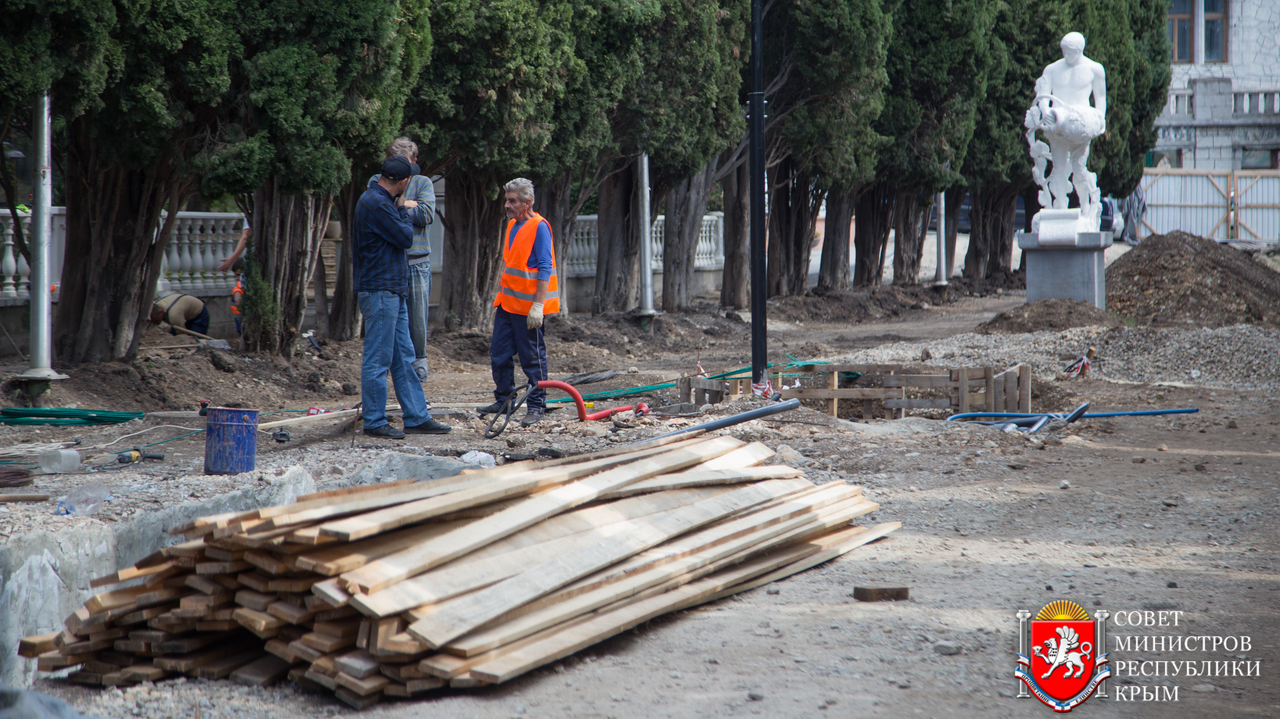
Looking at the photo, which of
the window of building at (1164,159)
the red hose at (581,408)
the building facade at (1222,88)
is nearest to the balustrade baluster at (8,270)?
the red hose at (581,408)

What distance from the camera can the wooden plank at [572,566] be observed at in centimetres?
376

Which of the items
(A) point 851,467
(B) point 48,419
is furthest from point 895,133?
(B) point 48,419

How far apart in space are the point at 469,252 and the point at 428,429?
7.16 meters

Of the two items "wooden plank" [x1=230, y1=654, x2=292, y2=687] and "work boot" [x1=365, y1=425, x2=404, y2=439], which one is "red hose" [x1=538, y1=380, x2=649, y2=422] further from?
"wooden plank" [x1=230, y1=654, x2=292, y2=687]

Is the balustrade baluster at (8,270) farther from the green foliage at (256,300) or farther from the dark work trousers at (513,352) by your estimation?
the dark work trousers at (513,352)

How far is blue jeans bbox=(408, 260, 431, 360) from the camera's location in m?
10.2

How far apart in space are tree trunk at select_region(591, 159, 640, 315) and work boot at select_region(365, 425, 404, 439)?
11027mm

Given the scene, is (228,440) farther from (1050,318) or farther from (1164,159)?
(1164,159)

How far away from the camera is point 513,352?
29.0 feet

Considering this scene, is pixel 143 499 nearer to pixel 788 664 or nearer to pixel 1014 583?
pixel 788 664

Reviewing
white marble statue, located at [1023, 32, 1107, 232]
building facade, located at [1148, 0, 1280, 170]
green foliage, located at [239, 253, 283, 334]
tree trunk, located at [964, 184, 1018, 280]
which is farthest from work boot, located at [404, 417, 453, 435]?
building facade, located at [1148, 0, 1280, 170]

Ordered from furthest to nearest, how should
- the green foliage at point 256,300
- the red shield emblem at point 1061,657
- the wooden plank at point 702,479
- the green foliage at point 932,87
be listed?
the green foliage at point 932,87
the green foliage at point 256,300
the wooden plank at point 702,479
the red shield emblem at point 1061,657

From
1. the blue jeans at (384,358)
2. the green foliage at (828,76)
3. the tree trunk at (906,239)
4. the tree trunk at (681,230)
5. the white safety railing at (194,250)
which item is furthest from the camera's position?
the tree trunk at (906,239)

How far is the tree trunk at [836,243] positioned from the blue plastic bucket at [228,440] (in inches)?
800
